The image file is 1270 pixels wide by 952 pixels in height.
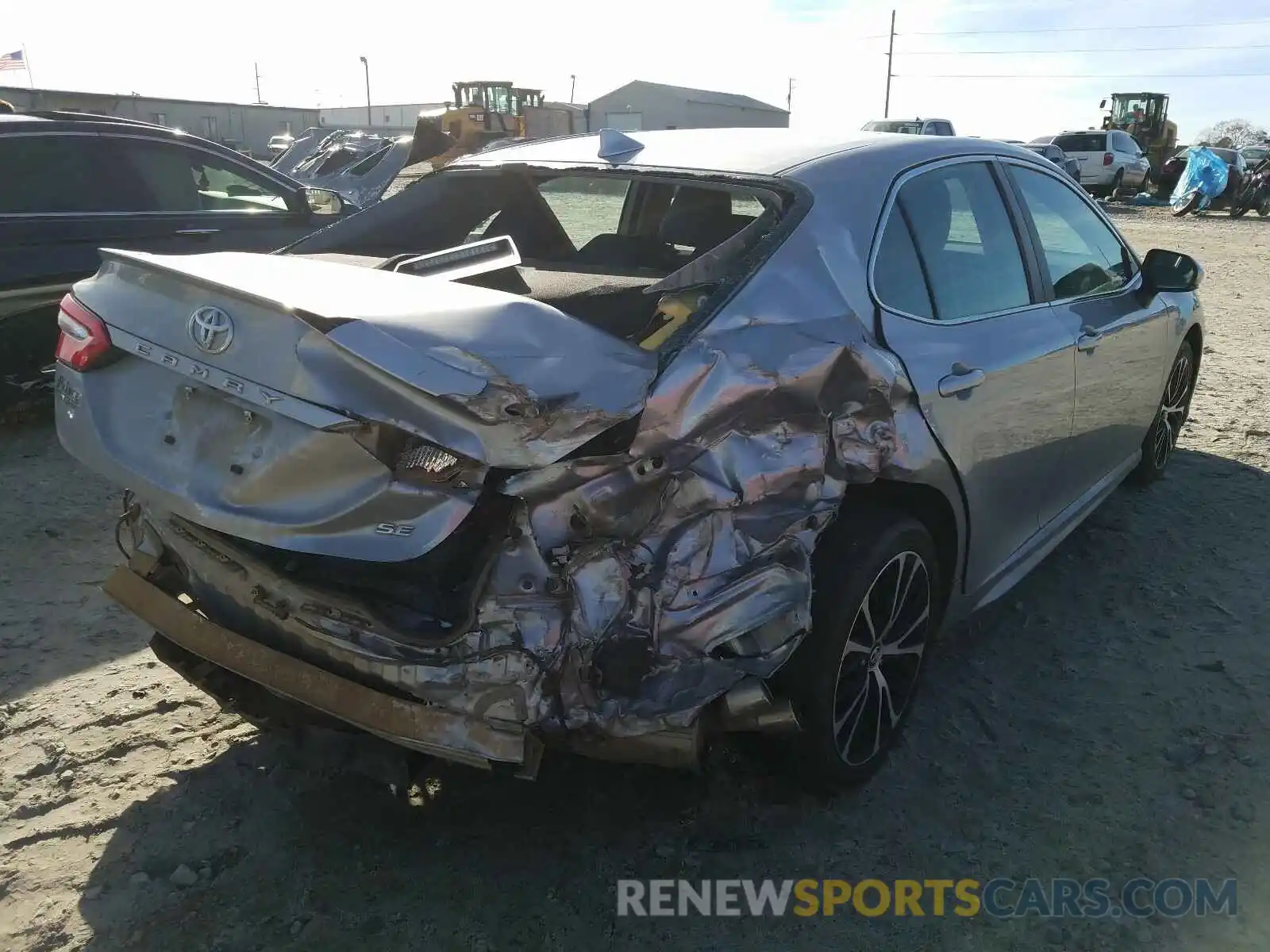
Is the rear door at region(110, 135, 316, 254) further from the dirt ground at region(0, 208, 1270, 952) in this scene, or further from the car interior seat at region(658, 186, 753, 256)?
the car interior seat at region(658, 186, 753, 256)

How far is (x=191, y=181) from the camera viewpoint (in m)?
5.99

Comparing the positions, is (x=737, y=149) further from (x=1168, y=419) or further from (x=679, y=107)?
(x=679, y=107)

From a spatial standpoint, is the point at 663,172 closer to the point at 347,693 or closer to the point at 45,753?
the point at 347,693

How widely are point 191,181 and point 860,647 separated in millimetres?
5340

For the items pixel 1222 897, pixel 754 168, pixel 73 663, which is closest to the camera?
Answer: pixel 1222 897

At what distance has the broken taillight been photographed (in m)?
2.31

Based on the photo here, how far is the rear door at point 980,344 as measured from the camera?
266 cm

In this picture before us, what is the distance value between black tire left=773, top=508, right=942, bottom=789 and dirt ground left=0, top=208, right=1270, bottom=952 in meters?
0.18

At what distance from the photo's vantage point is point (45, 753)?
282cm

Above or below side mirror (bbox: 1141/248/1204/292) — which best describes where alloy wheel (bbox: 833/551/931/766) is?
below

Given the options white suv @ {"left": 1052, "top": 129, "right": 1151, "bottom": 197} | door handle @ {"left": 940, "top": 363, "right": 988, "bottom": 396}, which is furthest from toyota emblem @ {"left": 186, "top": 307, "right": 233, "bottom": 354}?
white suv @ {"left": 1052, "top": 129, "right": 1151, "bottom": 197}

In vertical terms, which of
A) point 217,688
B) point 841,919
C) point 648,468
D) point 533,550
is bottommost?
point 841,919

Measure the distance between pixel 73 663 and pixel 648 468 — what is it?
2.42 meters

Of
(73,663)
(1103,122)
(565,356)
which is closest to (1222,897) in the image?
(565,356)
